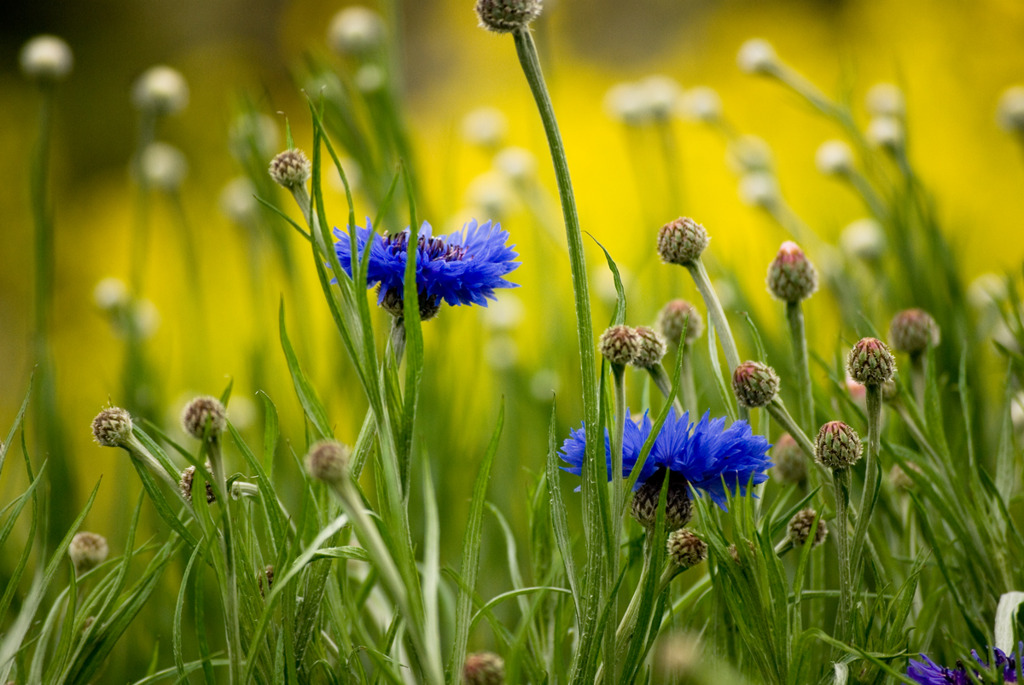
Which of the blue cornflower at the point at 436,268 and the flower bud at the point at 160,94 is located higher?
the flower bud at the point at 160,94

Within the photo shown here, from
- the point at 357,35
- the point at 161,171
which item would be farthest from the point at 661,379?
the point at 161,171

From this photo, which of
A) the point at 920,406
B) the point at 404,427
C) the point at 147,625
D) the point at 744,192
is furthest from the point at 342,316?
the point at 744,192

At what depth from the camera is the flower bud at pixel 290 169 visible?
0.41m

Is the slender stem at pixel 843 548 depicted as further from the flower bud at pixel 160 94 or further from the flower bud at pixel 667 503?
the flower bud at pixel 160 94

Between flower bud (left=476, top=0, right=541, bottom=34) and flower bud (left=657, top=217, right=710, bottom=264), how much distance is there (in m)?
0.14

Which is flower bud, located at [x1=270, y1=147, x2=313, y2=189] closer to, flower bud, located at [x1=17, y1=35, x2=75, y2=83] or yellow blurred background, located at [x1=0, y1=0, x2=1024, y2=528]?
yellow blurred background, located at [x1=0, y1=0, x2=1024, y2=528]

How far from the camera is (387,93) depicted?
94 cm

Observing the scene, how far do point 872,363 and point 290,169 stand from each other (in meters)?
0.29

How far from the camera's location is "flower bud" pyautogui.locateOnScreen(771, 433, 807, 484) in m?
0.55

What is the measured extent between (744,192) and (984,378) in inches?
14.9

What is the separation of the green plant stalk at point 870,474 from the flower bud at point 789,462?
0.12 metres

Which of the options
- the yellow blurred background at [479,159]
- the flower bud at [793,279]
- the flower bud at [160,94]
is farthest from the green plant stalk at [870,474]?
the flower bud at [160,94]

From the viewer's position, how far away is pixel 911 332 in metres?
0.59

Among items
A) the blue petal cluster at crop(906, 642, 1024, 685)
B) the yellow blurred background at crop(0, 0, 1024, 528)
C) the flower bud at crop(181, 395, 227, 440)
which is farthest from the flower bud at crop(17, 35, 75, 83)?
the blue petal cluster at crop(906, 642, 1024, 685)
